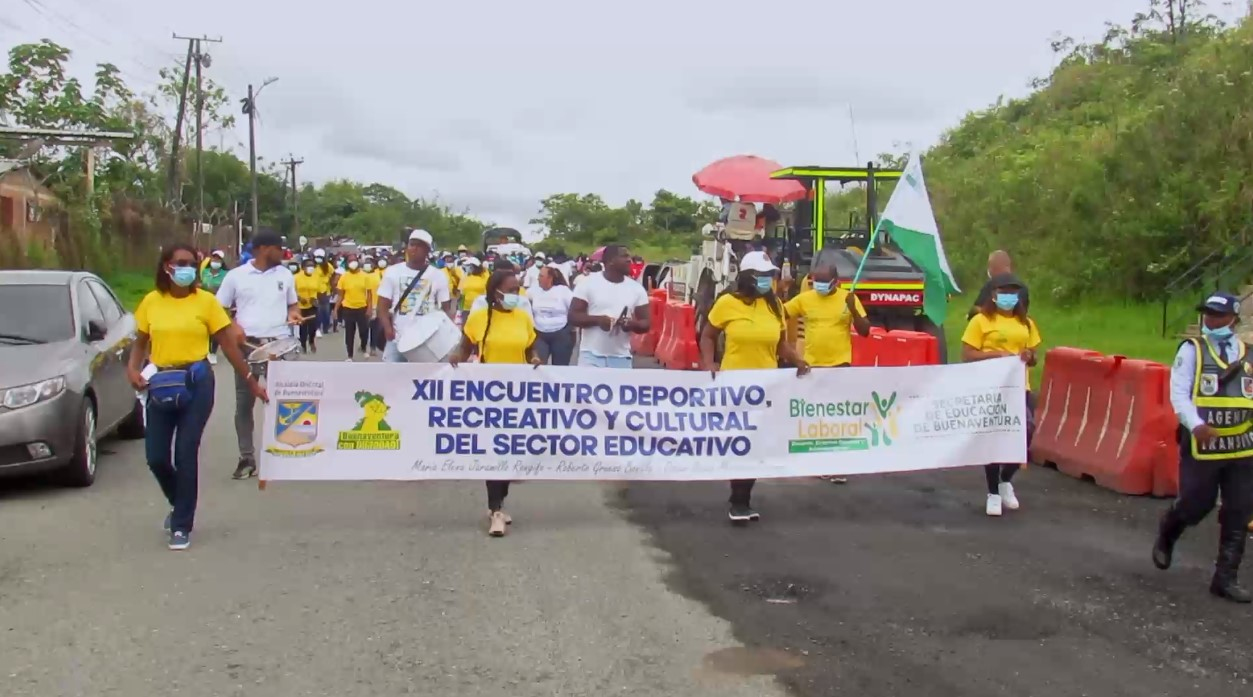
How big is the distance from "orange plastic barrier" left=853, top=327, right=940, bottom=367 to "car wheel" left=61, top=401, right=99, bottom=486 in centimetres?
691

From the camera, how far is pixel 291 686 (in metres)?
5.16

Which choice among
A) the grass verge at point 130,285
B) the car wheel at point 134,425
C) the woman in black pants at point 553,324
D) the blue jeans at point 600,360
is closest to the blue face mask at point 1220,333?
the blue jeans at point 600,360

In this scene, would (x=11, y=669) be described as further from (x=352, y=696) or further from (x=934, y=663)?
(x=934, y=663)

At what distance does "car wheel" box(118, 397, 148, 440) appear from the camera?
38.3ft

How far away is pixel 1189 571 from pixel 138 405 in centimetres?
880

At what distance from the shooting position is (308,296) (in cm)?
2008

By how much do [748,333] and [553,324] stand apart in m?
3.16

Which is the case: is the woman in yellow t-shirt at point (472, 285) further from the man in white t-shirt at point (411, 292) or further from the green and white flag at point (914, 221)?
the green and white flag at point (914, 221)

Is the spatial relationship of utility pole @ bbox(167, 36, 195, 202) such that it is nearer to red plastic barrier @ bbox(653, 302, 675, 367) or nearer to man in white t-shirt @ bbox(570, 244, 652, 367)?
red plastic barrier @ bbox(653, 302, 675, 367)

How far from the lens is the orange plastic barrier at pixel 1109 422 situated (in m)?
9.38

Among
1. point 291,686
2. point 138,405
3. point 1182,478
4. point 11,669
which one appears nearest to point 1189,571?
point 1182,478

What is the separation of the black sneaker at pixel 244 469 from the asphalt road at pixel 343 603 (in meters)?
0.63

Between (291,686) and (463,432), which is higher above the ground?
(463,432)

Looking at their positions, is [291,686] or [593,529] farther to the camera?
[593,529]
